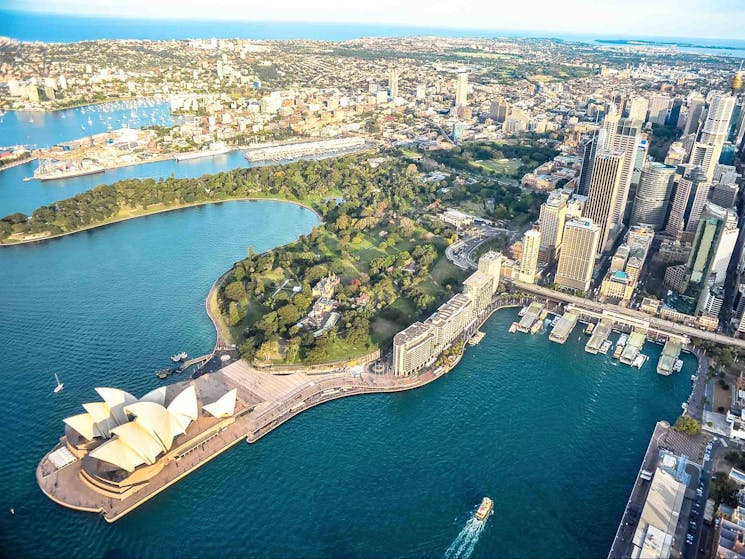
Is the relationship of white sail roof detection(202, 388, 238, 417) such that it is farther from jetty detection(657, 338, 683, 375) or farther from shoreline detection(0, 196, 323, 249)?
shoreline detection(0, 196, 323, 249)

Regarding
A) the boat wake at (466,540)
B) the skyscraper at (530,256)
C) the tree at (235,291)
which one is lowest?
the boat wake at (466,540)

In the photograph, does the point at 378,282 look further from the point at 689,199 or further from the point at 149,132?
the point at 149,132

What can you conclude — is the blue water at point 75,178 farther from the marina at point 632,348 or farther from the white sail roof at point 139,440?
the marina at point 632,348

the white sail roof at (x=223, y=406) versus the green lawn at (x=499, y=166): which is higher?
the green lawn at (x=499, y=166)

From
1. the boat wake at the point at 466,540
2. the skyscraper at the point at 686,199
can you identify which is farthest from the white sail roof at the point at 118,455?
the skyscraper at the point at 686,199

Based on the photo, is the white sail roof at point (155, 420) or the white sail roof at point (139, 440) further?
the white sail roof at point (155, 420)

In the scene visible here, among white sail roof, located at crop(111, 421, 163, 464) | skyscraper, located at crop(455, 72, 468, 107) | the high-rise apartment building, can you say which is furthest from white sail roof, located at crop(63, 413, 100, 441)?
the high-rise apartment building

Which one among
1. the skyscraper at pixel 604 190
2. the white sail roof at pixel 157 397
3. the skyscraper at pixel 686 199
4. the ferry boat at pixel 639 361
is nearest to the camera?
the white sail roof at pixel 157 397
